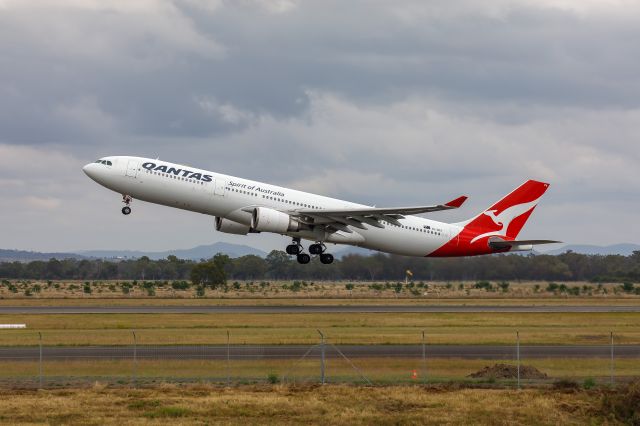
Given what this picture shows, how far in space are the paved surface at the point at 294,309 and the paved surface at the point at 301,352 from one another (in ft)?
65.4

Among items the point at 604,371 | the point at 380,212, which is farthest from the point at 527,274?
the point at 604,371

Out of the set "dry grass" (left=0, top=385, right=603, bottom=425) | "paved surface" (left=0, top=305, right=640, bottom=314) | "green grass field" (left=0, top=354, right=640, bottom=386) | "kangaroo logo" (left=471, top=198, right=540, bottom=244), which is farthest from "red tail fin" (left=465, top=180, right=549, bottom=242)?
"dry grass" (left=0, top=385, right=603, bottom=425)

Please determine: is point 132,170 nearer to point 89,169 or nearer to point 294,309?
point 89,169

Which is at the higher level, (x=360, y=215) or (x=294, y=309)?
(x=360, y=215)

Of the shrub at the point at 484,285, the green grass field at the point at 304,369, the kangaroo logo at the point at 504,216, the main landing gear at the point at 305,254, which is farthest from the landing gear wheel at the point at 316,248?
the shrub at the point at 484,285

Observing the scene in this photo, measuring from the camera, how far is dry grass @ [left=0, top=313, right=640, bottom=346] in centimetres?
4556

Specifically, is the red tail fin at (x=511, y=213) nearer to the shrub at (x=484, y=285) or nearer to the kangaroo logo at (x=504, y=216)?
the kangaroo logo at (x=504, y=216)

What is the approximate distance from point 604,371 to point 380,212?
23.0 m

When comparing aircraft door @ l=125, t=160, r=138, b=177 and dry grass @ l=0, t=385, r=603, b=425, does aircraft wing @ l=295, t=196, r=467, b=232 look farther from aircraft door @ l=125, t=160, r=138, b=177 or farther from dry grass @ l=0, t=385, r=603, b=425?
dry grass @ l=0, t=385, r=603, b=425

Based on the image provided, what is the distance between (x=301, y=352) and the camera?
40.1 m

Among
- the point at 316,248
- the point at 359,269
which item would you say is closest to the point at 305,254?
the point at 316,248

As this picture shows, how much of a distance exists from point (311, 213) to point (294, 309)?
10296 millimetres

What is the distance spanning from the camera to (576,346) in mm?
43562

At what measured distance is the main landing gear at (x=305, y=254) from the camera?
6092 centimetres
